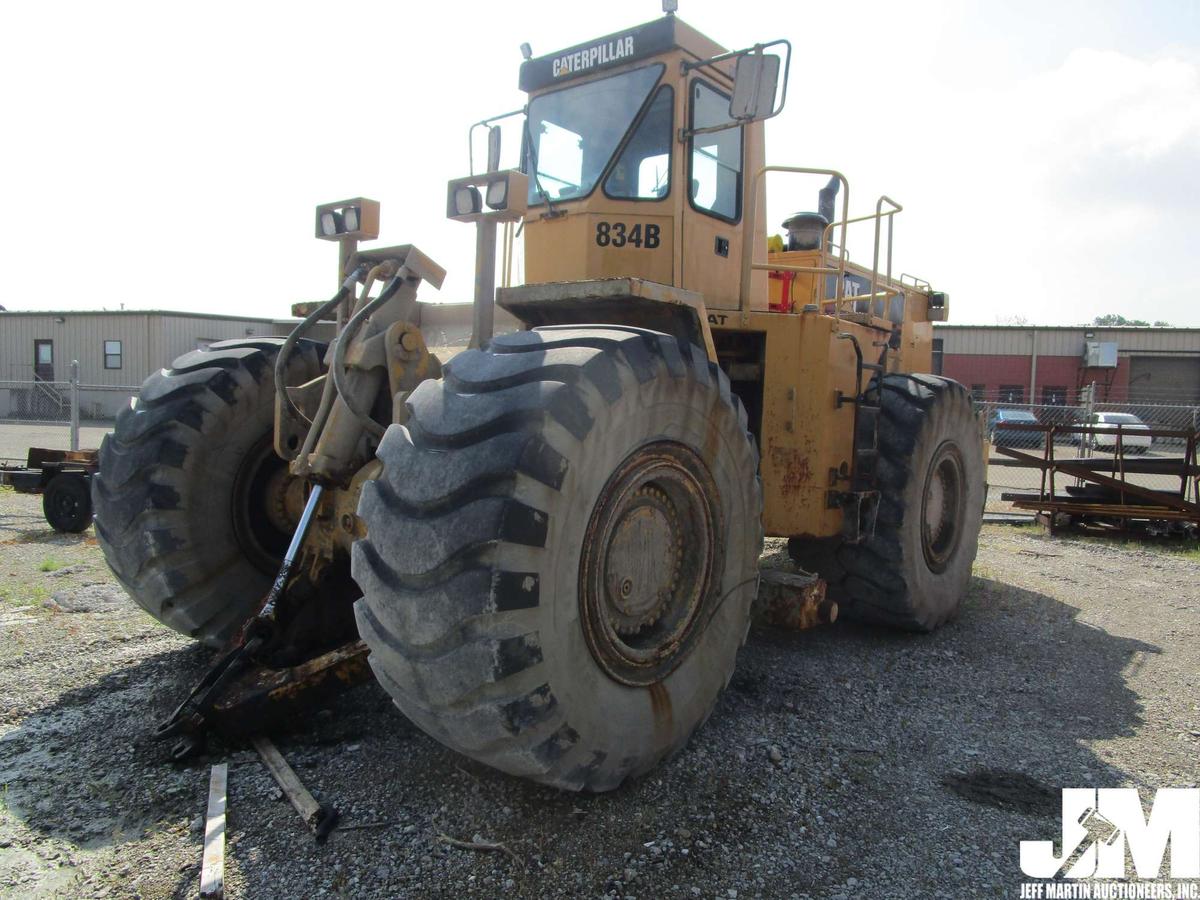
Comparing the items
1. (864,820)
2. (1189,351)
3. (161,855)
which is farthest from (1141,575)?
(1189,351)

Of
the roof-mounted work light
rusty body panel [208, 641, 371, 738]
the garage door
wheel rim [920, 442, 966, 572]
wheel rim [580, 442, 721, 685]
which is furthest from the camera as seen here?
the garage door

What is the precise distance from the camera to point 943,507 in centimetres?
609

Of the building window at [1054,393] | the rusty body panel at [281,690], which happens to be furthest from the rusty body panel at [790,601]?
the building window at [1054,393]

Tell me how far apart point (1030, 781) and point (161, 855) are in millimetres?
3255

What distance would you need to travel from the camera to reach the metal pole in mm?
3611

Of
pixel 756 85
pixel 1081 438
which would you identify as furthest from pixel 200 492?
pixel 1081 438

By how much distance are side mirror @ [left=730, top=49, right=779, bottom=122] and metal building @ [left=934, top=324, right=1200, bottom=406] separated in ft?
103

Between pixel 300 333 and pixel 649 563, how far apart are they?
1944mm

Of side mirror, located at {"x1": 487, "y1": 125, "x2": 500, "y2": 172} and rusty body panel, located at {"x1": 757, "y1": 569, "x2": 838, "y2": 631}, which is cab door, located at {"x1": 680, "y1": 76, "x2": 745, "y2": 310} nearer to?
side mirror, located at {"x1": 487, "y1": 125, "x2": 500, "y2": 172}

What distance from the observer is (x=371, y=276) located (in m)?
3.75

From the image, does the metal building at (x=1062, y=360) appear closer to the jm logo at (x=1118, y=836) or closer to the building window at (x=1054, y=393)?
the building window at (x=1054, y=393)

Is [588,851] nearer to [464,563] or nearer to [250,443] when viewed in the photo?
[464,563]

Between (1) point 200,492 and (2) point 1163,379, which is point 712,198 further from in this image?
(2) point 1163,379

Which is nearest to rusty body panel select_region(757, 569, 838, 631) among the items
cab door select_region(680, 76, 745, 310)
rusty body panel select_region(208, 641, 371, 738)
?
cab door select_region(680, 76, 745, 310)
